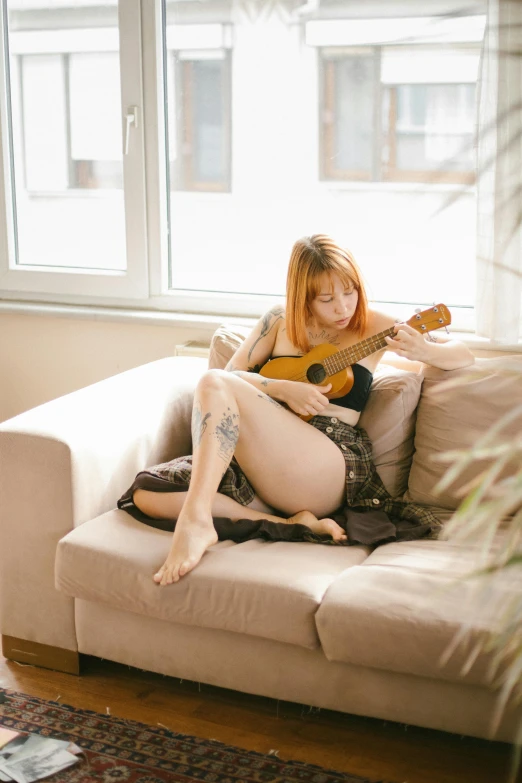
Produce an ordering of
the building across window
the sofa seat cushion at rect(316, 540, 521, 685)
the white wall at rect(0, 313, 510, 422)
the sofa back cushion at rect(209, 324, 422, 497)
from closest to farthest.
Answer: the sofa seat cushion at rect(316, 540, 521, 685) < the sofa back cushion at rect(209, 324, 422, 497) < the building across window < the white wall at rect(0, 313, 510, 422)

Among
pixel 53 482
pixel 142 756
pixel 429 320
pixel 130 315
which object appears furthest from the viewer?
pixel 130 315

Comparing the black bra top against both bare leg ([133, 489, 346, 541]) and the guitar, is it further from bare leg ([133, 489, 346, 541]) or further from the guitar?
bare leg ([133, 489, 346, 541])

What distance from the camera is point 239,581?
2.03m

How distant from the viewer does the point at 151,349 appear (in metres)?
3.38

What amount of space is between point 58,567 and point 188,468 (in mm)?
409

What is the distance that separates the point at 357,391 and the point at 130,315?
1176 millimetres

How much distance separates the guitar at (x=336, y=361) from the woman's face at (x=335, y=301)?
76mm

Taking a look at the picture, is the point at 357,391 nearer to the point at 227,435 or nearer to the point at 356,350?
the point at 356,350

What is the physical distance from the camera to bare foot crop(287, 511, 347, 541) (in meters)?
2.25

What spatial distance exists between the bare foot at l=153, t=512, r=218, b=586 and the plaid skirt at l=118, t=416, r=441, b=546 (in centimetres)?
8

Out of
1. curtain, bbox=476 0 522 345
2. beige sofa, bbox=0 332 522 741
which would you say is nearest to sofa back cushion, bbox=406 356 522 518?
beige sofa, bbox=0 332 522 741

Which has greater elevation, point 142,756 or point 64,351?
point 64,351

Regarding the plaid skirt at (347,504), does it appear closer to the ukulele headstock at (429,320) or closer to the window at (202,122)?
the ukulele headstock at (429,320)

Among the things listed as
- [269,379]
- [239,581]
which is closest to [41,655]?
[239,581]
